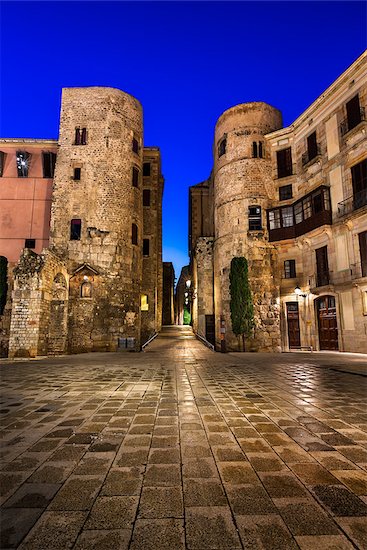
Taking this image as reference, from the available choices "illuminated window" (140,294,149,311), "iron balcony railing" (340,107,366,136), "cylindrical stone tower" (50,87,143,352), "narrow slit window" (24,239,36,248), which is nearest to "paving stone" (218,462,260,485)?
"cylindrical stone tower" (50,87,143,352)

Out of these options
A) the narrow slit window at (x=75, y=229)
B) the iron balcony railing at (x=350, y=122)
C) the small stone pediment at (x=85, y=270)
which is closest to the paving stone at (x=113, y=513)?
the small stone pediment at (x=85, y=270)

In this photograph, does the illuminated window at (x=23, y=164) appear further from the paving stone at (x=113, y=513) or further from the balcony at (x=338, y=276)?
the paving stone at (x=113, y=513)

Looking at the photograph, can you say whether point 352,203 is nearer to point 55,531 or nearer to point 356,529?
point 356,529

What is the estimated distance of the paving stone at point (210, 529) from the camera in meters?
1.71

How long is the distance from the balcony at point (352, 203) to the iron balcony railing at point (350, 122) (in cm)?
398

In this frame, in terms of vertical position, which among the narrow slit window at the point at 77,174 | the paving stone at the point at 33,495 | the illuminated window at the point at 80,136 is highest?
the illuminated window at the point at 80,136

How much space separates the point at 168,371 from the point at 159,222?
78.7 feet

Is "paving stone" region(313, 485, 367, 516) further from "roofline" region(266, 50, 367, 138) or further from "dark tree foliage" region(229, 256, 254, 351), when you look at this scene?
"roofline" region(266, 50, 367, 138)

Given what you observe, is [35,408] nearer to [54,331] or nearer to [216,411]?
[216,411]

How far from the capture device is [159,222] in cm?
3153

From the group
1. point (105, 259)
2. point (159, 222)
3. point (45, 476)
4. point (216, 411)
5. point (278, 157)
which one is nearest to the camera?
point (45, 476)

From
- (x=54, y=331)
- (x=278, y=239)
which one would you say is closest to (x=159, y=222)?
(x=278, y=239)

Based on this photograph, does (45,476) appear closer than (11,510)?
No

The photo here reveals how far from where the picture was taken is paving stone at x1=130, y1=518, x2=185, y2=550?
1703 mm
